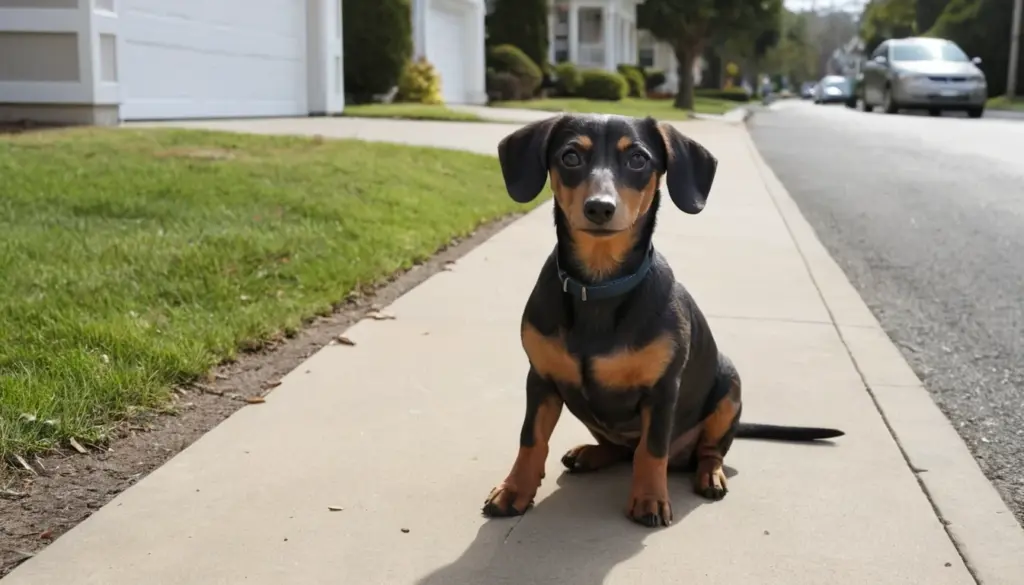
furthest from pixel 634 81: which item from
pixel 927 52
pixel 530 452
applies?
pixel 530 452

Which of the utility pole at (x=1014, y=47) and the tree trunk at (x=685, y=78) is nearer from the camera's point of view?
the tree trunk at (x=685, y=78)

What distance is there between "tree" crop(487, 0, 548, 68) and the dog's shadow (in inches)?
1288

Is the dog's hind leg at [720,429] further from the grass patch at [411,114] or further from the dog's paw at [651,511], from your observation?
the grass patch at [411,114]

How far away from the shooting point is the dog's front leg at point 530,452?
313 cm

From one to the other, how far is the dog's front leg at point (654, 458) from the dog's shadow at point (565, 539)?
4cm

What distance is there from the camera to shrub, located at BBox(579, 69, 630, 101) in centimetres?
3506

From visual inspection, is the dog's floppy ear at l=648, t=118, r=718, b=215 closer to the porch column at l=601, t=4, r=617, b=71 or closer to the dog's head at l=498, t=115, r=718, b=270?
the dog's head at l=498, t=115, r=718, b=270

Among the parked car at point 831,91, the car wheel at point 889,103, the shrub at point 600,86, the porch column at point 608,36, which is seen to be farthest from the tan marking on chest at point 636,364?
the porch column at point 608,36

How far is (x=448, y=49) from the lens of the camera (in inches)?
1104

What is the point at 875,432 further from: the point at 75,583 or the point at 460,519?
the point at 75,583

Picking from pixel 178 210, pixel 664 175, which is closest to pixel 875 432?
pixel 664 175

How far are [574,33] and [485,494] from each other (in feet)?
158

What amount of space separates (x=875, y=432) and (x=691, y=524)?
44.2 inches

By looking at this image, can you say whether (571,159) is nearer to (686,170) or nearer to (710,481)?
(686,170)
